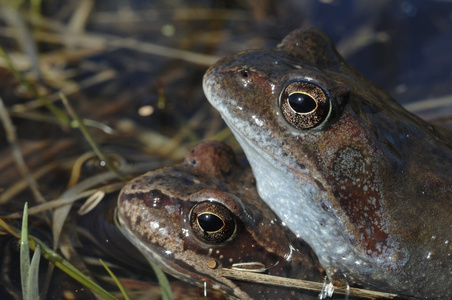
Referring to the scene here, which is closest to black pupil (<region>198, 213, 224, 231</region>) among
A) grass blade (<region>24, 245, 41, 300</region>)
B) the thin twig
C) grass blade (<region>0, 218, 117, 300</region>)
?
the thin twig

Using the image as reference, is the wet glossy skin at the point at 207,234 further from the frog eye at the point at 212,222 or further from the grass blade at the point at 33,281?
the grass blade at the point at 33,281

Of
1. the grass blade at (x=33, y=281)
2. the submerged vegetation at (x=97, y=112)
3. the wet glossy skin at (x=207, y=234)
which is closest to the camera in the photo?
the grass blade at (x=33, y=281)

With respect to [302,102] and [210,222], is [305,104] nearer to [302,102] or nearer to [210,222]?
[302,102]

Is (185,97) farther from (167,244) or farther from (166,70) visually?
(167,244)

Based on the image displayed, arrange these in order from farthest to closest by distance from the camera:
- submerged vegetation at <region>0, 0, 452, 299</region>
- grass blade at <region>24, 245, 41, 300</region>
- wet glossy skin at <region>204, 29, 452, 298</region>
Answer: submerged vegetation at <region>0, 0, 452, 299</region>
grass blade at <region>24, 245, 41, 300</region>
wet glossy skin at <region>204, 29, 452, 298</region>

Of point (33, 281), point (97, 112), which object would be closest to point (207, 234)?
point (33, 281)

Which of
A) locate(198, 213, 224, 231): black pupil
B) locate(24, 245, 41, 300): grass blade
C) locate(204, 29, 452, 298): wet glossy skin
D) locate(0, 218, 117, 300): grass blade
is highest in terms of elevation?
locate(204, 29, 452, 298): wet glossy skin

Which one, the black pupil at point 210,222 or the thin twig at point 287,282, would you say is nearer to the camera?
the black pupil at point 210,222

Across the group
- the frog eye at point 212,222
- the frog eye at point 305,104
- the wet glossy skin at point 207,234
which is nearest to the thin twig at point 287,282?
the wet glossy skin at point 207,234

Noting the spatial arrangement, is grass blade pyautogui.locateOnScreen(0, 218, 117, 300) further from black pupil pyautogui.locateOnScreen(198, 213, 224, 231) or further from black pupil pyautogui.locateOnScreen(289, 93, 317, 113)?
black pupil pyautogui.locateOnScreen(289, 93, 317, 113)
